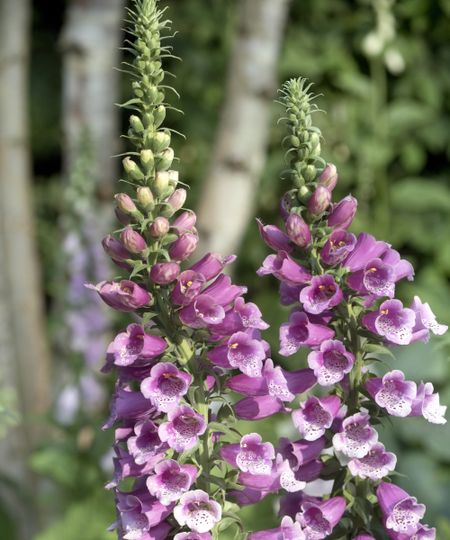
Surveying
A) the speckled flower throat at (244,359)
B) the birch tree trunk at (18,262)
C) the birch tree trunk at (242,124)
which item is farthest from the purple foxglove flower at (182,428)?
the birch tree trunk at (18,262)

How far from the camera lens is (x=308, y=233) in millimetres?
1388

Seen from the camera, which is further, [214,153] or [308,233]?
[214,153]

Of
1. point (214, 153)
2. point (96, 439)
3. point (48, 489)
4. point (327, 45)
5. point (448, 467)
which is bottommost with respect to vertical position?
point (48, 489)

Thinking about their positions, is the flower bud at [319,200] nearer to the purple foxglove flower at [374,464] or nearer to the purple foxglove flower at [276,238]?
the purple foxglove flower at [276,238]

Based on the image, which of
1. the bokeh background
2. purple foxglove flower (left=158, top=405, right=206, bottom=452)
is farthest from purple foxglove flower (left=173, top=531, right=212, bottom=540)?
the bokeh background

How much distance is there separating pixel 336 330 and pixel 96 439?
2244 mm

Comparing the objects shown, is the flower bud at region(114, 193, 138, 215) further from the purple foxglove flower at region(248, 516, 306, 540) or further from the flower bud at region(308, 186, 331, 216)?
the purple foxglove flower at region(248, 516, 306, 540)

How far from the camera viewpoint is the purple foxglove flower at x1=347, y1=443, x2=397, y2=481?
1371mm

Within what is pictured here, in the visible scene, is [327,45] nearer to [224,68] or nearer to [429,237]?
[224,68]

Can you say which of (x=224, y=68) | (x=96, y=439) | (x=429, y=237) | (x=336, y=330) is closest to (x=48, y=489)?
(x=96, y=439)

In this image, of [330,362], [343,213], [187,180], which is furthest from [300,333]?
[187,180]

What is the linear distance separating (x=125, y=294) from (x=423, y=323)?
429mm

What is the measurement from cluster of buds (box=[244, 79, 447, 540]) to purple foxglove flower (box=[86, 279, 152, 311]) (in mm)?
165

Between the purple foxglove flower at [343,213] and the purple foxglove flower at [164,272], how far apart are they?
224 mm
